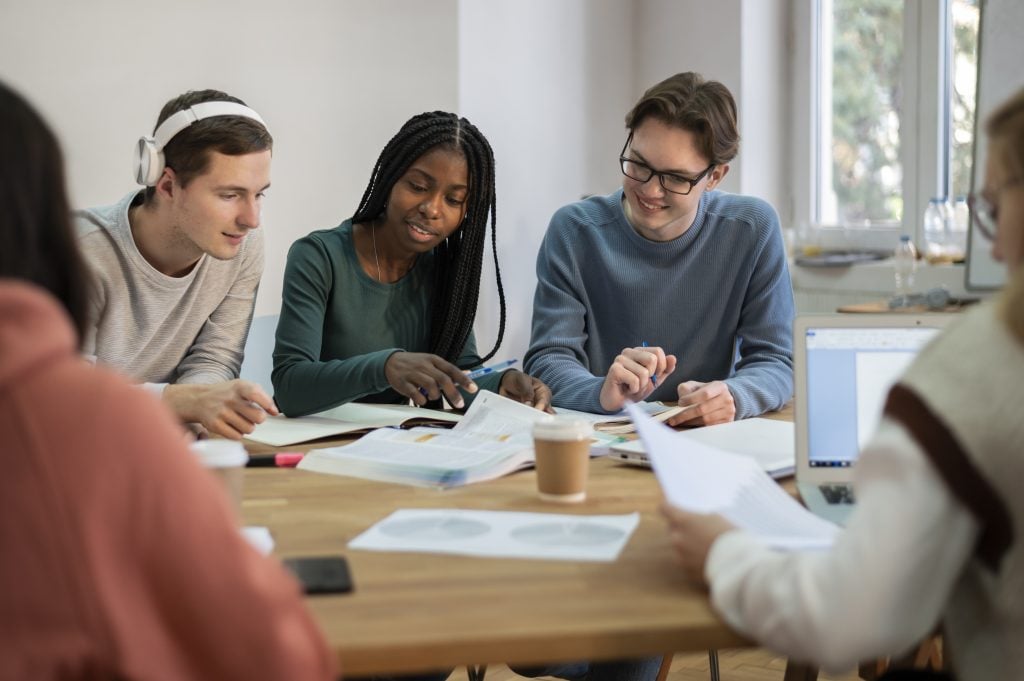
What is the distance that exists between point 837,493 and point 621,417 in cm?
64

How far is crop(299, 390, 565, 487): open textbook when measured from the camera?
58.9 inches

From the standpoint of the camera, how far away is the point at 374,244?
7.70 ft

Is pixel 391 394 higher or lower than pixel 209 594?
lower

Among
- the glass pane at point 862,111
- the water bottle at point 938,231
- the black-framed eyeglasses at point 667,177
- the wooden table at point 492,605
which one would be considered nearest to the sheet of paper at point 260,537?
the wooden table at point 492,605

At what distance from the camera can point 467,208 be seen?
2.31 meters

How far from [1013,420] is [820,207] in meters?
3.52

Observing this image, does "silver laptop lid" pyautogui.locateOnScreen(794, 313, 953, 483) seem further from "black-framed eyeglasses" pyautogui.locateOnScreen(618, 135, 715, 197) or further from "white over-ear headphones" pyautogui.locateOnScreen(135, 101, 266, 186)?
"white over-ear headphones" pyautogui.locateOnScreen(135, 101, 266, 186)

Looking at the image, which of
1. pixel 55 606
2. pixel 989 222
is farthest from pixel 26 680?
pixel 989 222

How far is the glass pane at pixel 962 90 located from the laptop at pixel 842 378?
250cm

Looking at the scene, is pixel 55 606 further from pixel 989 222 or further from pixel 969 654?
pixel 989 222

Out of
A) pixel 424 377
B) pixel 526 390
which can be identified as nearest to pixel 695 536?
pixel 424 377

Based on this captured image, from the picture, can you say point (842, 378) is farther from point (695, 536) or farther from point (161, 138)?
point (161, 138)

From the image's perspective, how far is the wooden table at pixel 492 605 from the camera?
3.01ft

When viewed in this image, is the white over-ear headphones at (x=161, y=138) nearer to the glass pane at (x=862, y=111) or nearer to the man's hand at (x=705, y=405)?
the man's hand at (x=705, y=405)
